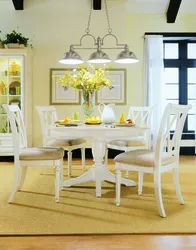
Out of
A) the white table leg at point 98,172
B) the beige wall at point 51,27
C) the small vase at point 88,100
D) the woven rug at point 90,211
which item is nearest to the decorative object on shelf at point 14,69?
the beige wall at point 51,27

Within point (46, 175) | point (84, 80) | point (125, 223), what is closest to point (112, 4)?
point (84, 80)

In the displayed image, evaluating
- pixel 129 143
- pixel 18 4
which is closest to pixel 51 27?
pixel 18 4

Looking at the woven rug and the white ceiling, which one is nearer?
the woven rug

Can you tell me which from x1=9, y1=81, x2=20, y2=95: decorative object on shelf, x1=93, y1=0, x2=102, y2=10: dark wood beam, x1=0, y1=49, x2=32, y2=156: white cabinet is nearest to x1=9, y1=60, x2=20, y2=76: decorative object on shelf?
x1=0, y1=49, x2=32, y2=156: white cabinet

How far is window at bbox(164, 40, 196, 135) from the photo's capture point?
6734mm

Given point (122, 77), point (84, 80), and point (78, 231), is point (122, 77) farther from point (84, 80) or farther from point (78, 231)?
point (78, 231)

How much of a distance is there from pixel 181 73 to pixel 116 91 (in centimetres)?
153

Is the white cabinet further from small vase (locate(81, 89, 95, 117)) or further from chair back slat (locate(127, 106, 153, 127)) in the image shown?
small vase (locate(81, 89, 95, 117))

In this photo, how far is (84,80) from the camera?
3662mm

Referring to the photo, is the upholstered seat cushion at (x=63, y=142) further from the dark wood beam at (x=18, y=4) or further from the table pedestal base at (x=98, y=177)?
the dark wood beam at (x=18, y=4)

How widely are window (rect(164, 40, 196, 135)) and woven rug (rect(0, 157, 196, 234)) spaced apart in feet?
9.85

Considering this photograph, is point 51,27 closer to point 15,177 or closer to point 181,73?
point 181,73

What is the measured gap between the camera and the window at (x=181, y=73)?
22.1ft

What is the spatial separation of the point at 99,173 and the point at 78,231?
1.03 meters
